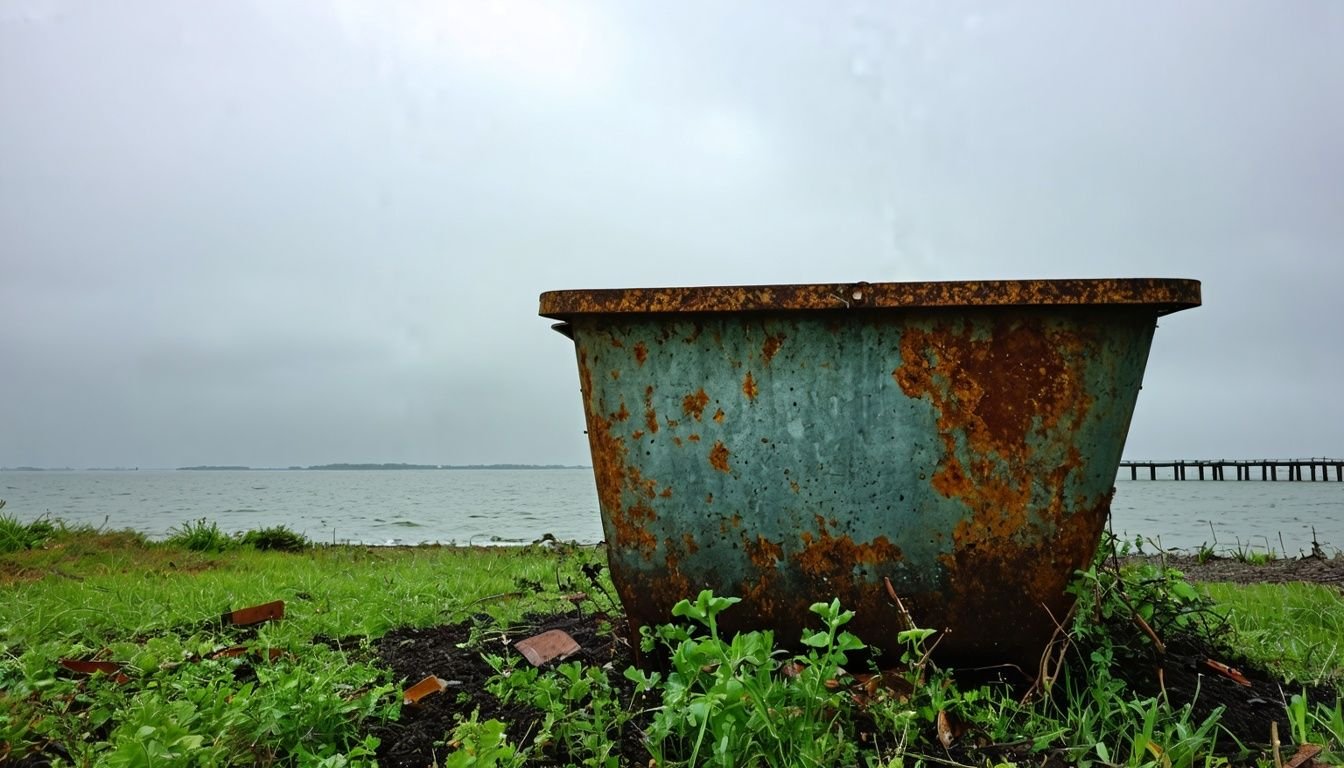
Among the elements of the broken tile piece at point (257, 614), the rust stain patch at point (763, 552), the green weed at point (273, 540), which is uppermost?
the rust stain patch at point (763, 552)

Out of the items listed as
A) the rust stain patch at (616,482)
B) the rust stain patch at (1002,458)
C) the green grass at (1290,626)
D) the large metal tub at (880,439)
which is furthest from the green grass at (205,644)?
the green grass at (1290,626)

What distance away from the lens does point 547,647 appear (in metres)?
2.97

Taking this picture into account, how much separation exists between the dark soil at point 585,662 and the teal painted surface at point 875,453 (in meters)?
0.44

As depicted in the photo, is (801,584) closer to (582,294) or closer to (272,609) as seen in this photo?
(582,294)

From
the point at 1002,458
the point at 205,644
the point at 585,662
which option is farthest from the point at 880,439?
the point at 205,644

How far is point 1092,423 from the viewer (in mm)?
2430

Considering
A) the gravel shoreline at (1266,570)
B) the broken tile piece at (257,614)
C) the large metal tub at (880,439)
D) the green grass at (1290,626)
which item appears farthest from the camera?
the gravel shoreline at (1266,570)

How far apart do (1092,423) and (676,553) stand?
1.29 metres

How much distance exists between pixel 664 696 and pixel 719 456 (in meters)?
0.74

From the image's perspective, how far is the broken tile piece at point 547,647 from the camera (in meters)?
2.90

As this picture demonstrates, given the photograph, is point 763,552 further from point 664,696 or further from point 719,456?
point 664,696

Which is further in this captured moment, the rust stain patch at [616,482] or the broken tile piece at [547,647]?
the broken tile piece at [547,647]

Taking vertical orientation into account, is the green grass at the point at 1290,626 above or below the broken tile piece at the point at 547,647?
below

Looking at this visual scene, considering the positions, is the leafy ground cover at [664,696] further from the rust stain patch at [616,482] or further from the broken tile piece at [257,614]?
the rust stain patch at [616,482]
